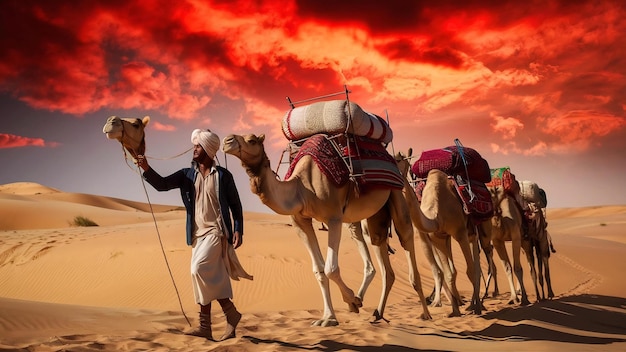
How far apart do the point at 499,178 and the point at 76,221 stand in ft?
97.4

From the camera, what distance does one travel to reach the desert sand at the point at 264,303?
5.29m

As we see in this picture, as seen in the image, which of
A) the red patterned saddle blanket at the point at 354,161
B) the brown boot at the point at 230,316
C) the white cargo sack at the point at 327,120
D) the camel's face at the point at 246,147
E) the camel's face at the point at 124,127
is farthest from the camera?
the white cargo sack at the point at 327,120

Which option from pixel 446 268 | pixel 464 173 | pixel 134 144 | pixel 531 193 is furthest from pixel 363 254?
pixel 531 193

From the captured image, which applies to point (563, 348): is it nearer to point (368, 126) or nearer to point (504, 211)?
point (368, 126)

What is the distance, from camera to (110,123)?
15.5 feet

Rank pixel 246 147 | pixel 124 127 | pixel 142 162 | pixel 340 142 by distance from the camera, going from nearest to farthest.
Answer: pixel 124 127 < pixel 142 162 < pixel 246 147 < pixel 340 142

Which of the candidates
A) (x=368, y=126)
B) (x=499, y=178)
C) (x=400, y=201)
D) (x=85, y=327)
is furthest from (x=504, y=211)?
(x=85, y=327)

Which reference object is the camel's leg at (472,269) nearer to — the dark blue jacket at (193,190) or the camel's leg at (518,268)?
the camel's leg at (518,268)

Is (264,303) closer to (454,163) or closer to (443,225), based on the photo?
(443,225)

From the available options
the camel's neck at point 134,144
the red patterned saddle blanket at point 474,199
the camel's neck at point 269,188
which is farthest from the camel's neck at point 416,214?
the camel's neck at point 134,144

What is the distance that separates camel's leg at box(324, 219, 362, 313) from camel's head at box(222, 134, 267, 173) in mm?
1316

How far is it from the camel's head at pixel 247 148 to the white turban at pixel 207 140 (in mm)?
102

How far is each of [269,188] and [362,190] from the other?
1.72 meters

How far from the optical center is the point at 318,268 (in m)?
6.42
